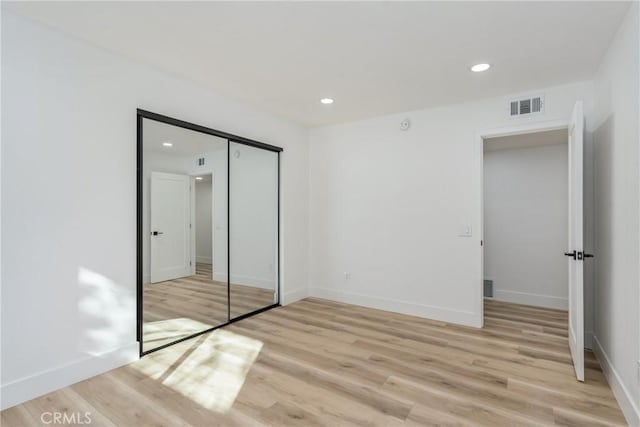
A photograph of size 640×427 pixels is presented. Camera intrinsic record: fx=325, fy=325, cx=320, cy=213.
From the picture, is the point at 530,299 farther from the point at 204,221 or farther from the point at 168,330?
the point at 168,330

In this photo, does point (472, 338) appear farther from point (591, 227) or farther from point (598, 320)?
point (591, 227)

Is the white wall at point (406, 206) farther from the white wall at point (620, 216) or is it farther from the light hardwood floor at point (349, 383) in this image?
the white wall at point (620, 216)

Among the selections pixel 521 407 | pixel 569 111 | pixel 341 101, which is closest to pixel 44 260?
pixel 341 101

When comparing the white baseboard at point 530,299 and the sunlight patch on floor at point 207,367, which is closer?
the sunlight patch on floor at point 207,367

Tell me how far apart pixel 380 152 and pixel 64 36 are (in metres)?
3.37

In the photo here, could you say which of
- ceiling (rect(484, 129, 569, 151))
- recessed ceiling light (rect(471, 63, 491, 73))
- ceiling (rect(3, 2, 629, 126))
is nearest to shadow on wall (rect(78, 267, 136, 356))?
ceiling (rect(3, 2, 629, 126))

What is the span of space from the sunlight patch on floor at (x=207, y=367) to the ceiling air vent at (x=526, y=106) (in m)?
3.59

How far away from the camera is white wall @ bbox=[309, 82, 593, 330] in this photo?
147 inches

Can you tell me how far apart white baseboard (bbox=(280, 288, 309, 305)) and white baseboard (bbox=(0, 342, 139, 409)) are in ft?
6.70

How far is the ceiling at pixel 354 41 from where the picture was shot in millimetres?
2080

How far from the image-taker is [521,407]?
212cm

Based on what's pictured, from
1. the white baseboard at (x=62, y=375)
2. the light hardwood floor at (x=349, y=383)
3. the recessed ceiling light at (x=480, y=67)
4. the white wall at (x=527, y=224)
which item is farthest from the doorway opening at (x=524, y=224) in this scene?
the white baseboard at (x=62, y=375)

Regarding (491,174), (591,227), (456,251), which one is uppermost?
(491,174)

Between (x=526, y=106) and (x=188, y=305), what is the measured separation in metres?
4.14
